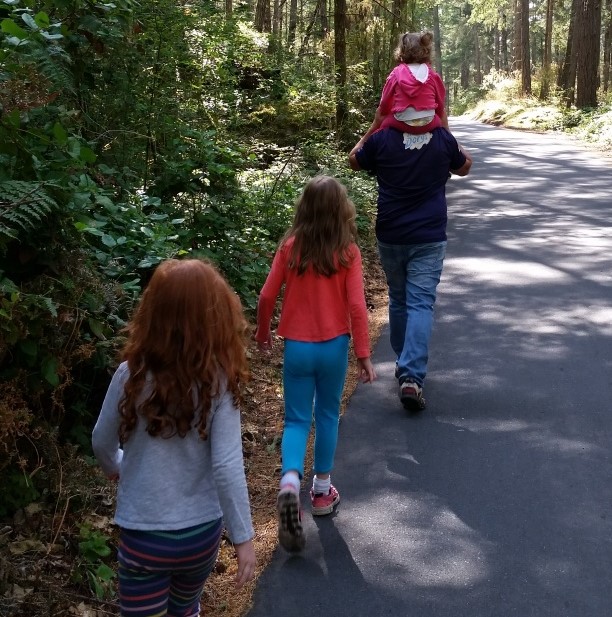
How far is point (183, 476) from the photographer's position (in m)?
2.65

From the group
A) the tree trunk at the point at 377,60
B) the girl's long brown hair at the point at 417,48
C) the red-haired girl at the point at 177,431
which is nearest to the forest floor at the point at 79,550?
the red-haired girl at the point at 177,431

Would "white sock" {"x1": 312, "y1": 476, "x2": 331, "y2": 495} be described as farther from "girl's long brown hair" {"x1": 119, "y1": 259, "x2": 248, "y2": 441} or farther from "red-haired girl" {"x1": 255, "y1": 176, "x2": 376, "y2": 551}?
"girl's long brown hair" {"x1": 119, "y1": 259, "x2": 248, "y2": 441}

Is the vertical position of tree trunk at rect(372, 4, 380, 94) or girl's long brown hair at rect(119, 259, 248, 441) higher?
tree trunk at rect(372, 4, 380, 94)

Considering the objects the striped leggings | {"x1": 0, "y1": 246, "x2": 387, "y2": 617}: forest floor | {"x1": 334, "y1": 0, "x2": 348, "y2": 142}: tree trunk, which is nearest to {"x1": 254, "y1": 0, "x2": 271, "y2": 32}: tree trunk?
{"x1": 334, "y1": 0, "x2": 348, "y2": 142}: tree trunk

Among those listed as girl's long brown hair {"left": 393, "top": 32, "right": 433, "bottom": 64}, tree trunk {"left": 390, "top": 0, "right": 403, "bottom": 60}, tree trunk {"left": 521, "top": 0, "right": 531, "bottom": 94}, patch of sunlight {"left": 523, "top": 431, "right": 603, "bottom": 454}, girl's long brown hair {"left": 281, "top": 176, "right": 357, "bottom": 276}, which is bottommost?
patch of sunlight {"left": 523, "top": 431, "right": 603, "bottom": 454}

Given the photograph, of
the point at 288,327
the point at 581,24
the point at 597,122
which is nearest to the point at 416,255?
the point at 288,327

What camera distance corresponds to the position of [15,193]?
360 cm

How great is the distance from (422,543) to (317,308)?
138 cm

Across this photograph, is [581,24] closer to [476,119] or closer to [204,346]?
[476,119]

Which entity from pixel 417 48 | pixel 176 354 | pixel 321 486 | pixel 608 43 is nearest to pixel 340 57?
pixel 417 48

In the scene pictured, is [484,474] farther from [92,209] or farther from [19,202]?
[19,202]

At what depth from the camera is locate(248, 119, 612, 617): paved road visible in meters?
3.68

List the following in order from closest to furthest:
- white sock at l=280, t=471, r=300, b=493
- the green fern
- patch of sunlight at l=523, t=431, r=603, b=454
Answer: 1. the green fern
2. white sock at l=280, t=471, r=300, b=493
3. patch of sunlight at l=523, t=431, r=603, b=454

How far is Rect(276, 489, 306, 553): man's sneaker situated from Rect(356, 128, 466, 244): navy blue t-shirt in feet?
7.98
